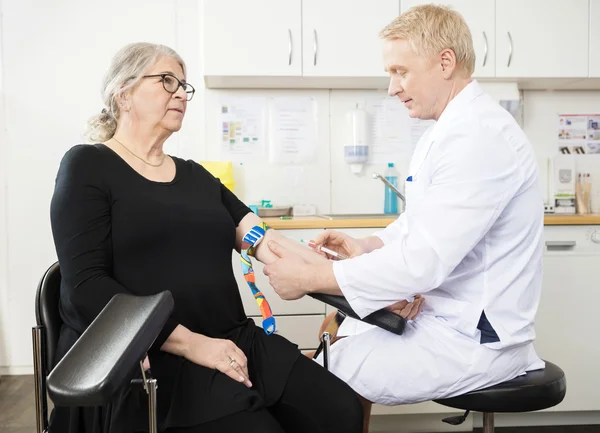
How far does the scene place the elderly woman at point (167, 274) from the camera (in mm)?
1131

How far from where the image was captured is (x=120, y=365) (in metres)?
0.67

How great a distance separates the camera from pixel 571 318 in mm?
2406

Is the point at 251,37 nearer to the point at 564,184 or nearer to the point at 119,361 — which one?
the point at 564,184

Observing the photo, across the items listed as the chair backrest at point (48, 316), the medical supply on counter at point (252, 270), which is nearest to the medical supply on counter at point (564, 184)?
the medical supply on counter at point (252, 270)

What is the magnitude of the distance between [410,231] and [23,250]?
8.06ft

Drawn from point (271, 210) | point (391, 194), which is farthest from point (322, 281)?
point (391, 194)

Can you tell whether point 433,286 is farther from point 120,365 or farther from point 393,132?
point 393,132

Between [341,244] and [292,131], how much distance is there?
1.47m

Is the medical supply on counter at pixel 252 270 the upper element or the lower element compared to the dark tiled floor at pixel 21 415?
upper

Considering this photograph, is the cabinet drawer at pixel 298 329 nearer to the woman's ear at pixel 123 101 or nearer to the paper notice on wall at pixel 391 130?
the paper notice on wall at pixel 391 130

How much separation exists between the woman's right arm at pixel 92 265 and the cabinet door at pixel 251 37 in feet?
5.07

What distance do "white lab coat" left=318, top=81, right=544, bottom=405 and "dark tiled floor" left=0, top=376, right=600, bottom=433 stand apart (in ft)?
4.45

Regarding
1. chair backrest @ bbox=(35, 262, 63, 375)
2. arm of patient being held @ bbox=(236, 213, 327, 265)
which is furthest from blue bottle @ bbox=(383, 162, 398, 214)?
chair backrest @ bbox=(35, 262, 63, 375)

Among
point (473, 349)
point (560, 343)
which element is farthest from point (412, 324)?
point (560, 343)
